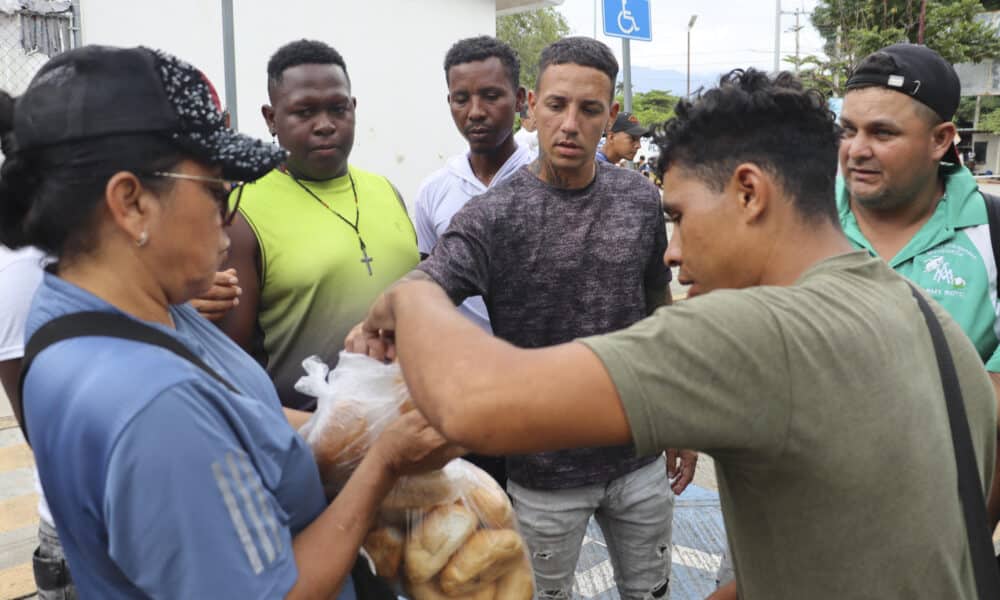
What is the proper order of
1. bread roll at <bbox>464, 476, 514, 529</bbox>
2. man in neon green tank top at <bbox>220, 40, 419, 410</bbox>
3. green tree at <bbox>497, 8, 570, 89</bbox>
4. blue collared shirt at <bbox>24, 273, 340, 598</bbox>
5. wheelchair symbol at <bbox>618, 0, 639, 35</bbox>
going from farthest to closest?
green tree at <bbox>497, 8, 570, 89</bbox> → wheelchair symbol at <bbox>618, 0, 639, 35</bbox> → man in neon green tank top at <bbox>220, 40, 419, 410</bbox> → bread roll at <bbox>464, 476, 514, 529</bbox> → blue collared shirt at <bbox>24, 273, 340, 598</bbox>

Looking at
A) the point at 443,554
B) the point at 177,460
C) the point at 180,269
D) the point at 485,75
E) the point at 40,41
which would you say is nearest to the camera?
the point at 177,460

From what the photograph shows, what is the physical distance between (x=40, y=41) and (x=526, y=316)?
7475 mm

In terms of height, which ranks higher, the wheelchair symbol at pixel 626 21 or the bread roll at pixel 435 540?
the wheelchair symbol at pixel 626 21

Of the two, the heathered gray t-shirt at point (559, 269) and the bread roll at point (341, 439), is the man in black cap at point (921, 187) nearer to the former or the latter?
the heathered gray t-shirt at point (559, 269)

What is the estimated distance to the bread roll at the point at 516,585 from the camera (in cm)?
174

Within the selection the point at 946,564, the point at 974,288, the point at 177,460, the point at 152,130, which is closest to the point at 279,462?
the point at 177,460

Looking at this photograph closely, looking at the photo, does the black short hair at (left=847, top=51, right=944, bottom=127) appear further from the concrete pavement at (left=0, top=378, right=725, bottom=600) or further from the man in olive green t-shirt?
the concrete pavement at (left=0, top=378, right=725, bottom=600)

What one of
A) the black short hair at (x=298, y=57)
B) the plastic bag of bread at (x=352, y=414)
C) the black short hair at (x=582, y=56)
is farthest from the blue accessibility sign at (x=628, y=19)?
the plastic bag of bread at (x=352, y=414)

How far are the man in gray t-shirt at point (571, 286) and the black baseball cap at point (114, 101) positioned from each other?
3.69 ft

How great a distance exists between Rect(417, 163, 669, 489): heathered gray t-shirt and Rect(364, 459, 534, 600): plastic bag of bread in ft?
2.50

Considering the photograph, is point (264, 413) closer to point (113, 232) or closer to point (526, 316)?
point (113, 232)

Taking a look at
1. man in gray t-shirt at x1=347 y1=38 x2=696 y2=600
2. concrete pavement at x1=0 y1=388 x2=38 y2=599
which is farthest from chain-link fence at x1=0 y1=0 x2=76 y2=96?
man in gray t-shirt at x1=347 y1=38 x2=696 y2=600

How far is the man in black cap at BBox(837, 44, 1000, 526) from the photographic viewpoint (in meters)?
2.67

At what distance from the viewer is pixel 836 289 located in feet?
4.27
